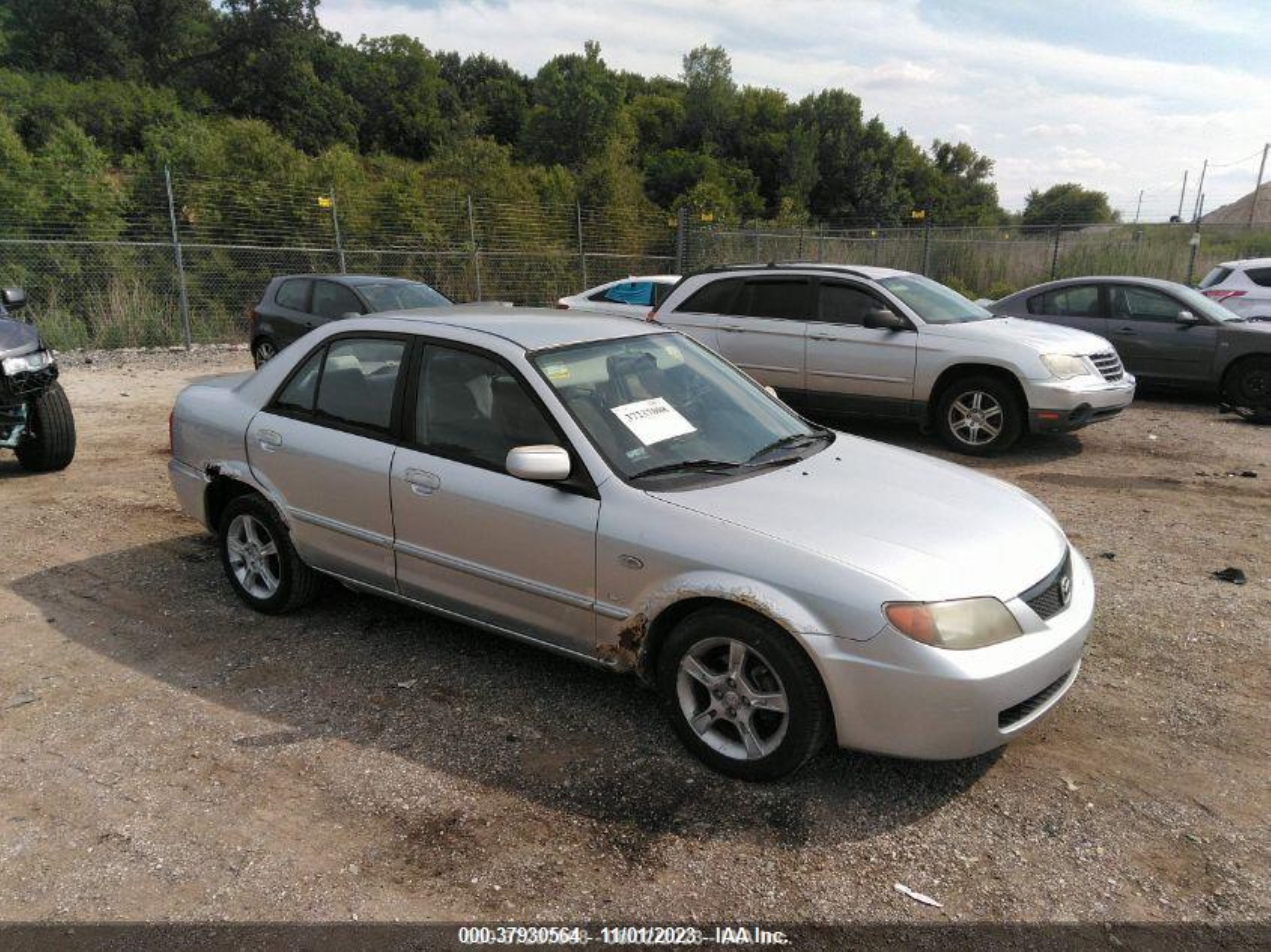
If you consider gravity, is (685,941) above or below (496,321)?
below

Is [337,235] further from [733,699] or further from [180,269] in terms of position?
[733,699]

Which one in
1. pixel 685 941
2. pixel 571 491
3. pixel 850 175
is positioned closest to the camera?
pixel 685 941

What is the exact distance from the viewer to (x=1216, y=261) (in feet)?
75.2

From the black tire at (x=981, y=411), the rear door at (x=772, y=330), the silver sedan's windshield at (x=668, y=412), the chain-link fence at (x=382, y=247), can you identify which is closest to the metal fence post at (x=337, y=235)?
the chain-link fence at (x=382, y=247)

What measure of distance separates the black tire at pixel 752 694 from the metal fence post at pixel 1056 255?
2121cm

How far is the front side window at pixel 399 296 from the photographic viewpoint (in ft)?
36.4

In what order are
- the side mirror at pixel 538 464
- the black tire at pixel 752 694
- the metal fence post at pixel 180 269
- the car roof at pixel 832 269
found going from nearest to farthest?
the black tire at pixel 752 694 → the side mirror at pixel 538 464 → the car roof at pixel 832 269 → the metal fence post at pixel 180 269

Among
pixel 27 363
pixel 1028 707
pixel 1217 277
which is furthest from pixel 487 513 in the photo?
pixel 1217 277

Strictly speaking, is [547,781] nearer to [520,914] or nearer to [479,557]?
[520,914]

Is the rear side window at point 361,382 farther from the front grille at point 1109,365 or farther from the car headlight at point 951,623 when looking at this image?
the front grille at point 1109,365

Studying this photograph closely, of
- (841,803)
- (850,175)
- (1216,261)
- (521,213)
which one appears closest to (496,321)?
(841,803)

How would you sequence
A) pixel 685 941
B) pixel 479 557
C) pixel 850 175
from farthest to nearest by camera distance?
pixel 850 175 < pixel 479 557 < pixel 685 941

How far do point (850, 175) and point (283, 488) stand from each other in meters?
67.4

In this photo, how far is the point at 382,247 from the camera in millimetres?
20422
